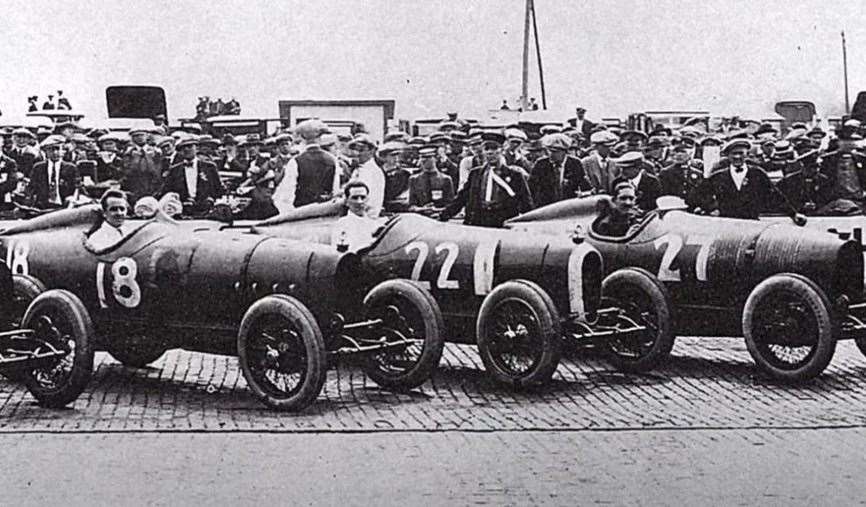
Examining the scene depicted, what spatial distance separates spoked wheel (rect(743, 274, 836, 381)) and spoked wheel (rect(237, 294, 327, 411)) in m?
3.24

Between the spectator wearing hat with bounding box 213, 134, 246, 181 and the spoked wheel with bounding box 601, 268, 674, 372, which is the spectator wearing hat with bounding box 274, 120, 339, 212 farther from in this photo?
the spectator wearing hat with bounding box 213, 134, 246, 181

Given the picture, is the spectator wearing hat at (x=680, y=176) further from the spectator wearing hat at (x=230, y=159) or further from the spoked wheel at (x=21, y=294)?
the spoked wheel at (x=21, y=294)

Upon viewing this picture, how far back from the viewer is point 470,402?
908cm

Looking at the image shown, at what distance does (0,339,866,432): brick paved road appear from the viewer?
831 cm

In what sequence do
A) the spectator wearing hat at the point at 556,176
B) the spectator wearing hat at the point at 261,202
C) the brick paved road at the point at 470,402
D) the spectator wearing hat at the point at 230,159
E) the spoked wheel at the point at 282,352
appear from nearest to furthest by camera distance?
the brick paved road at the point at 470,402
the spoked wheel at the point at 282,352
the spectator wearing hat at the point at 261,202
the spectator wearing hat at the point at 556,176
the spectator wearing hat at the point at 230,159

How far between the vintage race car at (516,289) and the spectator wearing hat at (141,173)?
5750 millimetres

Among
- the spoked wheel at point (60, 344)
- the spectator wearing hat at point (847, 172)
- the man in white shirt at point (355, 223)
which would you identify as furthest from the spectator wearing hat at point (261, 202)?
the spectator wearing hat at point (847, 172)

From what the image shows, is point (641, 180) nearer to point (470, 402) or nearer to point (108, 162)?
point (470, 402)

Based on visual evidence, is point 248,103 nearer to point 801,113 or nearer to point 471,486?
point 801,113

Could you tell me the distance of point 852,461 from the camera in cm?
713

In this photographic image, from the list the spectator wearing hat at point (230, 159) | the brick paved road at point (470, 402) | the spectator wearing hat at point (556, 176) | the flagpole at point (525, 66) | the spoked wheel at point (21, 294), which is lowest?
the brick paved road at point (470, 402)

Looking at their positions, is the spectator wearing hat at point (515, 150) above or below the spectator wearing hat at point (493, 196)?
above

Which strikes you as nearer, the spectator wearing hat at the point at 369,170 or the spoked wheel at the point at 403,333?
the spoked wheel at the point at 403,333

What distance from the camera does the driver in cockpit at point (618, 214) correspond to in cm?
1079
